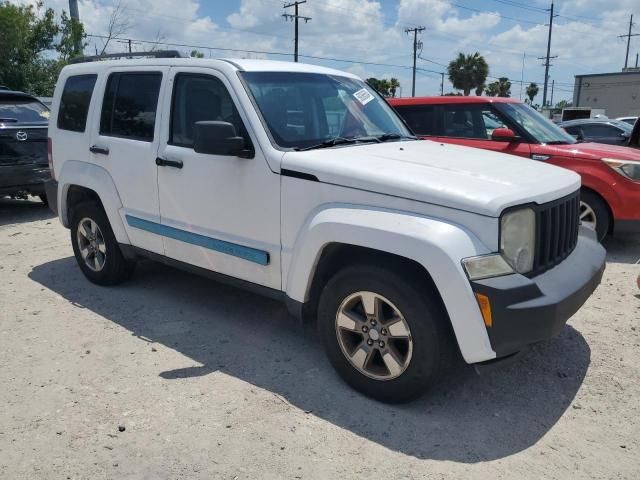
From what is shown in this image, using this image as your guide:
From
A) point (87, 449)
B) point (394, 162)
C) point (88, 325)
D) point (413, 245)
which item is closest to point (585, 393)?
point (413, 245)

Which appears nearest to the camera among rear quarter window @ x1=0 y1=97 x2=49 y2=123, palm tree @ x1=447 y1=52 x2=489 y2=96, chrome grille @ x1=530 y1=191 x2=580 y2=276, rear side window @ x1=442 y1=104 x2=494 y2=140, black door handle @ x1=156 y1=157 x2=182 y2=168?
chrome grille @ x1=530 y1=191 x2=580 y2=276

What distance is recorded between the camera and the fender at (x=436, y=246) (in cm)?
270

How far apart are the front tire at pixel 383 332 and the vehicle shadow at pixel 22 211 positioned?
6.66 metres

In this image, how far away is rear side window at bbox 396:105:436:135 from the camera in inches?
290

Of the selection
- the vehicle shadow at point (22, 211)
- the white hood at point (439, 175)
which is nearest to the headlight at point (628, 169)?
the white hood at point (439, 175)

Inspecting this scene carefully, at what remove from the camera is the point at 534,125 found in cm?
Answer: 692

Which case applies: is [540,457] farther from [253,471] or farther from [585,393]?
[253,471]

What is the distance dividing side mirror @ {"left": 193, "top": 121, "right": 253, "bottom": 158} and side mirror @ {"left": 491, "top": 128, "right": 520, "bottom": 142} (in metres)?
4.05

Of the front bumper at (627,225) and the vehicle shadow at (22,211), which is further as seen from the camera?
Answer: the vehicle shadow at (22,211)

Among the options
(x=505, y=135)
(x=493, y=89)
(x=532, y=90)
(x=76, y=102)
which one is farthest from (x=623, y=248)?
(x=532, y=90)

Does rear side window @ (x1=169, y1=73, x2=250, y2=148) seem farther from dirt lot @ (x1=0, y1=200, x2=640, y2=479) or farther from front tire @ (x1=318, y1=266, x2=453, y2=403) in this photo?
dirt lot @ (x1=0, y1=200, x2=640, y2=479)

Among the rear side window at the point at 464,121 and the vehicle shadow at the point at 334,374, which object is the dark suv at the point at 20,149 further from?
the rear side window at the point at 464,121

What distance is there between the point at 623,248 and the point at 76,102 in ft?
20.4

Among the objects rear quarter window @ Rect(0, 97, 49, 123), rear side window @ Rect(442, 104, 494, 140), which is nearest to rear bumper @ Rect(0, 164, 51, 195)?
rear quarter window @ Rect(0, 97, 49, 123)
